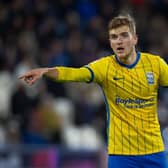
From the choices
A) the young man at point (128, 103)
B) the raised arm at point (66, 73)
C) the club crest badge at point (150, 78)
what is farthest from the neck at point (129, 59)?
the raised arm at point (66, 73)

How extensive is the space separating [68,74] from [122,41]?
0.56 m

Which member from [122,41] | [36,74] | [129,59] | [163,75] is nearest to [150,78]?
[163,75]

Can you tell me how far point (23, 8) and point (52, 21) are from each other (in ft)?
1.92

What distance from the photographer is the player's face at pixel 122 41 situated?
6973 millimetres

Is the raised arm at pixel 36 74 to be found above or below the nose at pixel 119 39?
below

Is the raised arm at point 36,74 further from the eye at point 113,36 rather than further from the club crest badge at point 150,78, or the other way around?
the club crest badge at point 150,78

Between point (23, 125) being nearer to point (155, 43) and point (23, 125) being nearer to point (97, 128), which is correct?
point (97, 128)

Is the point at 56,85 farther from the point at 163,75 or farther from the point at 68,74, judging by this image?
the point at 68,74

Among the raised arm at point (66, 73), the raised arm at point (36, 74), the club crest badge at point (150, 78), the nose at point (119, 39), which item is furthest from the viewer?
the club crest badge at point (150, 78)

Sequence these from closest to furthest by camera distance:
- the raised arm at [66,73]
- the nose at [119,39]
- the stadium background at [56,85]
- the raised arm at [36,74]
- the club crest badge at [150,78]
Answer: the raised arm at [36,74] → the raised arm at [66,73] → the nose at [119,39] → the club crest badge at [150,78] → the stadium background at [56,85]

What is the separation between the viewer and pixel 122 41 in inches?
274

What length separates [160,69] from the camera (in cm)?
714

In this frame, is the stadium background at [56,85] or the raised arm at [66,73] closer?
the raised arm at [66,73]

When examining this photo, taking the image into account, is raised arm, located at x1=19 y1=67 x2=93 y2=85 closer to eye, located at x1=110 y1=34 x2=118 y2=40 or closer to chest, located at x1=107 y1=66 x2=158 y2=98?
chest, located at x1=107 y1=66 x2=158 y2=98
